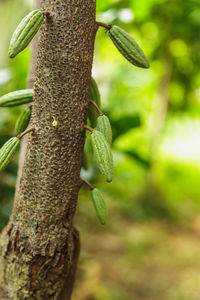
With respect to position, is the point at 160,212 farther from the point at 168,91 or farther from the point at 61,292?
the point at 61,292

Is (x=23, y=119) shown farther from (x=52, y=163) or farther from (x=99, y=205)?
(x=99, y=205)

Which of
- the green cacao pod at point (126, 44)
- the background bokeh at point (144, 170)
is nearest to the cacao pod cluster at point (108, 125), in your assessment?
the green cacao pod at point (126, 44)

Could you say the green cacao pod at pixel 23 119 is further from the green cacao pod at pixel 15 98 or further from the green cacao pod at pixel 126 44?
the green cacao pod at pixel 126 44

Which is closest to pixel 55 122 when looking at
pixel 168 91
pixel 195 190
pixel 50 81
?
pixel 50 81

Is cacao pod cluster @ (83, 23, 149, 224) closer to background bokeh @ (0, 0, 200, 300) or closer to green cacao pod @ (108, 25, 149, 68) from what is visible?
green cacao pod @ (108, 25, 149, 68)

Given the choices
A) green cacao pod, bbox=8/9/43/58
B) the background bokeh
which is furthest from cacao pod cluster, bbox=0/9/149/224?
the background bokeh

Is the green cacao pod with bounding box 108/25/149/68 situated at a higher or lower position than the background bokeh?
higher
